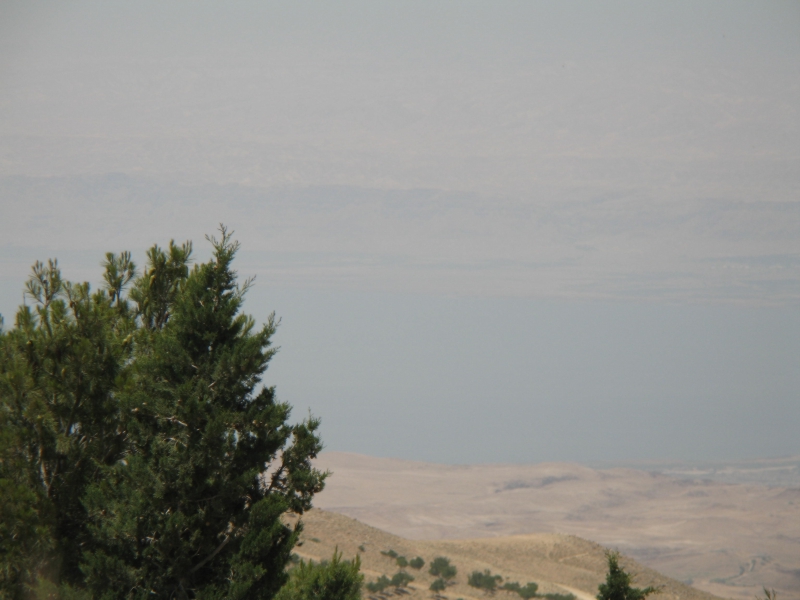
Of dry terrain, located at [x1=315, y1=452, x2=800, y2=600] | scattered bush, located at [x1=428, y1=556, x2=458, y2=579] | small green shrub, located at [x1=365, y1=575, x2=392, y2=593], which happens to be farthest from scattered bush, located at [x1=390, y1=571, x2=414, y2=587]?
dry terrain, located at [x1=315, y1=452, x2=800, y2=600]

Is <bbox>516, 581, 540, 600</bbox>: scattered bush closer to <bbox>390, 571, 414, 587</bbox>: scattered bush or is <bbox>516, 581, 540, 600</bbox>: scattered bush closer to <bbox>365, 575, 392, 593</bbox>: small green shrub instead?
<bbox>390, 571, 414, 587</bbox>: scattered bush

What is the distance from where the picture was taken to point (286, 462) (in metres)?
10.4

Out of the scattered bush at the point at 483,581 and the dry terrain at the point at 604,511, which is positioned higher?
the dry terrain at the point at 604,511

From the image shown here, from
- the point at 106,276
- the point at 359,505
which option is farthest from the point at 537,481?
the point at 106,276

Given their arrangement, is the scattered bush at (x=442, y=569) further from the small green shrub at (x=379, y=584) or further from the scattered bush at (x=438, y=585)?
the small green shrub at (x=379, y=584)

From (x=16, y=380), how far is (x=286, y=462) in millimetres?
3623

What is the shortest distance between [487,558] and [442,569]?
6978 millimetres

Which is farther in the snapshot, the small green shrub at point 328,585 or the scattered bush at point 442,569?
the scattered bush at point 442,569

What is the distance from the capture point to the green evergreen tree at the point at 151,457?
9758 millimetres

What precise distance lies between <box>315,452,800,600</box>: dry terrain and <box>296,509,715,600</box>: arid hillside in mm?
37620

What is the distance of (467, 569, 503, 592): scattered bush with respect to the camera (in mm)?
30469

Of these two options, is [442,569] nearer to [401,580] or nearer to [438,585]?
[438,585]

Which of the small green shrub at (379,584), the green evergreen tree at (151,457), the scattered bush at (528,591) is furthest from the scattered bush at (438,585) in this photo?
the green evergreen tree at (151,457)

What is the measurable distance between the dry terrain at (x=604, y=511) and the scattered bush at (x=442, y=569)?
48.8m
